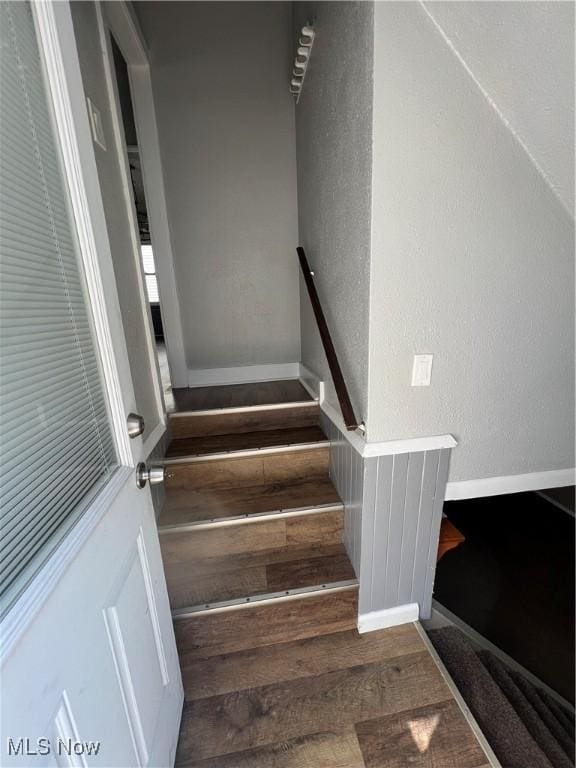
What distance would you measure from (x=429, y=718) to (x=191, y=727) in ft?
2.70

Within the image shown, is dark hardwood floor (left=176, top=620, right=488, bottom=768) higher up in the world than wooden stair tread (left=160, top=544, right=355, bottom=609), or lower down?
lower down

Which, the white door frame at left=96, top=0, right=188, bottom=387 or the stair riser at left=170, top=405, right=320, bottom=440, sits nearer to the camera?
the white door frame at left=96, top=0, right=188, bottom=387

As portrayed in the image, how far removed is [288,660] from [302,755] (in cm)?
27

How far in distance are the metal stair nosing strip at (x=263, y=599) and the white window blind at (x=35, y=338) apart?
40.3 inches

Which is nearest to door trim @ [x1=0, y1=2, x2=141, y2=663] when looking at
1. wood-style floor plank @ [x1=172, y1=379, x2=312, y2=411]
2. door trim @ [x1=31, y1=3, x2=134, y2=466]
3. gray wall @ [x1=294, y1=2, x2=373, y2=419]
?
door trim @ [x1=31, y1=3, x2=134, y2=466]

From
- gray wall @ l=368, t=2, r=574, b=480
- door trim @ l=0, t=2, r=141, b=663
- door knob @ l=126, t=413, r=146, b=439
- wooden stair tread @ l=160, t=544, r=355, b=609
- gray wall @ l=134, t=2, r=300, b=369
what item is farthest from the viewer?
gray wall @ l=134, t=2, r=300, b=369

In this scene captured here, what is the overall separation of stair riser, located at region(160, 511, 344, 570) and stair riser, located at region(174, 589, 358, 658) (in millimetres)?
242

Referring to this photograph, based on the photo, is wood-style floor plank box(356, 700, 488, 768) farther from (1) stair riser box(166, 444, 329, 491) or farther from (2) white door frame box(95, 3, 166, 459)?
(2) white door frame box(95, 3, 166, 459)

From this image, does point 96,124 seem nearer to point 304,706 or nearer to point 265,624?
point 265,624

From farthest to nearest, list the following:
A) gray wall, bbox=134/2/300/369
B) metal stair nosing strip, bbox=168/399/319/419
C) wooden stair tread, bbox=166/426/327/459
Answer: gray wall, bbox=134/2/300/369, metal stair nosing strip, bbox=168/399/319/419, wooden stair tread, bbox=166/426/327/459

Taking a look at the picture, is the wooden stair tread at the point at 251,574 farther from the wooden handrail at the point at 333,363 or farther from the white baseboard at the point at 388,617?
the wooden handrail at the point at 333,363

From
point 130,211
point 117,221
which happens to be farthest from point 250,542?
point 130,211

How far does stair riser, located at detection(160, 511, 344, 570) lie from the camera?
5.20 ft

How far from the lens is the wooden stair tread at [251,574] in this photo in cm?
152
